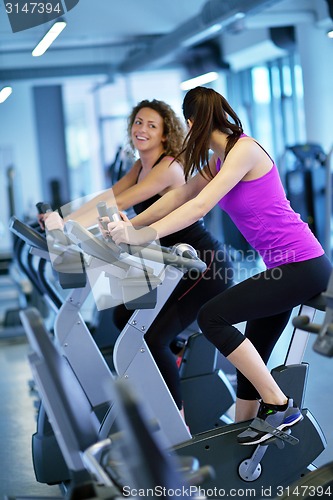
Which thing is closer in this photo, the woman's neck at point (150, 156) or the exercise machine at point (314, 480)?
the exercise machine at point (314, 480)

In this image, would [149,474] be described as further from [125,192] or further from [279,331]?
[125,192]

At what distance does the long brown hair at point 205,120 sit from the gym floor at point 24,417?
85 cm

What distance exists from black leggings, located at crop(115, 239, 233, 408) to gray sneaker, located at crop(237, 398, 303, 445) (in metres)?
0.53

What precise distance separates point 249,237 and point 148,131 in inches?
37.5

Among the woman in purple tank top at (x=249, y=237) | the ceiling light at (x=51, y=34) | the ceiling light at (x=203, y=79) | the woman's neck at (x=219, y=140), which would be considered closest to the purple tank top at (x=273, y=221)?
the woman in purple tank top at (x=249, y=237)

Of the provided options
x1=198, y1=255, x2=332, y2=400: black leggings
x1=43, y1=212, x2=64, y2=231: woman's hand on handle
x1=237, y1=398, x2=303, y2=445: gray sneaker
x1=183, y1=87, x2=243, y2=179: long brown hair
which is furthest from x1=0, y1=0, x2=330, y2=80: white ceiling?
x1=237, y1=398, x2=303, y2=445: gray sneaker

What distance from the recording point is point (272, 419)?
2.50 meters

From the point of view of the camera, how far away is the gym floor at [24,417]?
2998 millimetres

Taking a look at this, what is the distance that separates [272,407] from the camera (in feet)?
8.18

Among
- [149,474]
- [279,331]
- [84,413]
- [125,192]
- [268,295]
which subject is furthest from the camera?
[125,192]

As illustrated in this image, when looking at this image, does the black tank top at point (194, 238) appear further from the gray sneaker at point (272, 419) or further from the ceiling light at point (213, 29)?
the ceiling light at point (213, 29)

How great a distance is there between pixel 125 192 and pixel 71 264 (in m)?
0.54

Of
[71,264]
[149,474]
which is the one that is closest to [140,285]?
[71,264]

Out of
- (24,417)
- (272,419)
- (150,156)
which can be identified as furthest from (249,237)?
(24,417)
